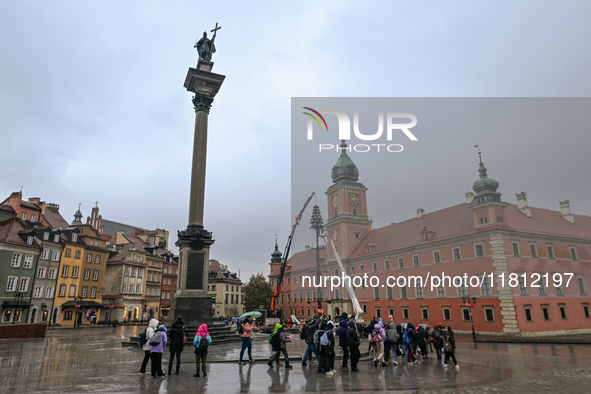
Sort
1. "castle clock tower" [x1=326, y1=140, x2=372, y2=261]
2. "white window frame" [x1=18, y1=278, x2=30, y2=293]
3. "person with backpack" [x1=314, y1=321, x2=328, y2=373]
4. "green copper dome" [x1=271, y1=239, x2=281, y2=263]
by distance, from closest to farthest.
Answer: "person with backpack" [x1=314, y1=321, x2=328, y2=373]
"white window frame" [x1=18, y1=278, x2=30, y2=293]
"castle clock tower" [x1=326, y1=140, x2=372, y2=261]
"green copper dome" [x1=271, y1=239, x2=281, y2=263]

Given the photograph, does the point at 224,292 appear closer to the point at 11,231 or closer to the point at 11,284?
the point at 11,284

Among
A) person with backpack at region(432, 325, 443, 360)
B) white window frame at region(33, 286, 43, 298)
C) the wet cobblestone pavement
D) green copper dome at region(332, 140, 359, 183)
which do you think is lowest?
the wet cobblestone pavement

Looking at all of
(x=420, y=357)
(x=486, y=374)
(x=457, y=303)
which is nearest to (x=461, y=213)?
(x=457, y=303)

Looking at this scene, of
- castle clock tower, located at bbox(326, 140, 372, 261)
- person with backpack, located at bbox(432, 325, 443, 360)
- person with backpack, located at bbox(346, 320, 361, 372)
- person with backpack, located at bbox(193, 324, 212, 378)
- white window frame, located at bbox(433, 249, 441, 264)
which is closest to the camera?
person with backpack, located at bbox(193, 324, 212, 378)

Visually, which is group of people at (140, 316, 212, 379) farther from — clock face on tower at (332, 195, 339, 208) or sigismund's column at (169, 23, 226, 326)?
clock face on tower at (332, 195, 339, 208)

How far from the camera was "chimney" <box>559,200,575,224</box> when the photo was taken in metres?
48.4

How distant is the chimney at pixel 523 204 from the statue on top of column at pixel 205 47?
4081 cm

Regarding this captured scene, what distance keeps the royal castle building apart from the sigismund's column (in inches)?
1034

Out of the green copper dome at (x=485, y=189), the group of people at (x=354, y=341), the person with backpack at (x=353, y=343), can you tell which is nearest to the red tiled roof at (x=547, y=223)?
the green copper dome at (x=485, y=189)

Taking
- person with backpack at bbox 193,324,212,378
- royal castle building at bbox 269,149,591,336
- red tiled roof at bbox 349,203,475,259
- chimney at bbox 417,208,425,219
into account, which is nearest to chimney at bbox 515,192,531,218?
royal castle building at bbox 269,149,591,336

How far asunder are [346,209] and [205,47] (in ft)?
174

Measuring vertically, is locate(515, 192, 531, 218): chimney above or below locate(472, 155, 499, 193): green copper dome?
below

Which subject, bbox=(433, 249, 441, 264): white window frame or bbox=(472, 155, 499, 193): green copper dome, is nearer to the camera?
bbox=(472, 155, 499, 193): green copper dome

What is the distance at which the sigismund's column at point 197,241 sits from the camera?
64.4 ft
